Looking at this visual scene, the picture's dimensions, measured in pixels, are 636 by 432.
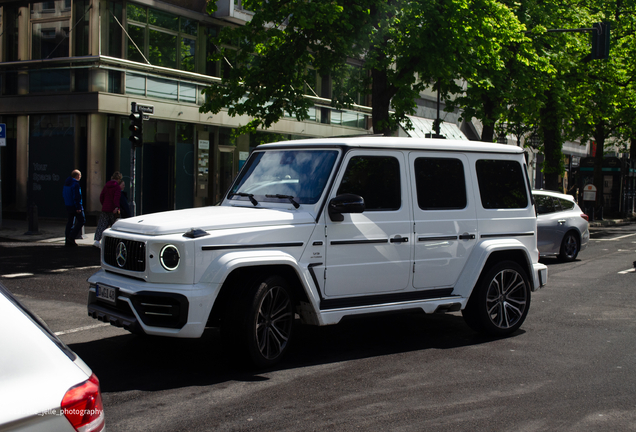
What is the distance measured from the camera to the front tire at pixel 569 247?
1586cm

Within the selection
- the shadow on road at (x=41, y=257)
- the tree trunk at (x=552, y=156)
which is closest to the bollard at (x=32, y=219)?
the shadow on road at (x=41, y=257)

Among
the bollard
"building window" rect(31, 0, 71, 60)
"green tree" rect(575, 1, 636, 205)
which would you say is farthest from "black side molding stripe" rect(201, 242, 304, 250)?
"green tree" rect(575, 1, 636, 205)

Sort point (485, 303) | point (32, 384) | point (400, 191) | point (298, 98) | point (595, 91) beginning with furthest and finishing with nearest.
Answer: point (595, 91)
point (298, 98)
point (485, 303)
point (400, 191)
point (32, 384)

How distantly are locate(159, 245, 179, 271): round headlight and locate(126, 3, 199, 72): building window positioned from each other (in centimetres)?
1836

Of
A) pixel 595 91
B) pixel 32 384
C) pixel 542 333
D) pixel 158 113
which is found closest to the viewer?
pixel 32 384

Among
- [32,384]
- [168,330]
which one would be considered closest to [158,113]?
[168,330]

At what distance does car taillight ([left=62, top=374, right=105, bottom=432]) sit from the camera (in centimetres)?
221

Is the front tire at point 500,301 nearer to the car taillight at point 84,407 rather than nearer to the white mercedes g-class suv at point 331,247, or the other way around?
the white mercedes g-class suv at point 331,247

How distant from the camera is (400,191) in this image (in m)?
6.72

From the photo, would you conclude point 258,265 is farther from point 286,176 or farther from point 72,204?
point 72,204

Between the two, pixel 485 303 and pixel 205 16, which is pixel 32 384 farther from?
pixel 205 16

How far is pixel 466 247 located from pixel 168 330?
3.28 metres

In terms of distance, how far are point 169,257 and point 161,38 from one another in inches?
778

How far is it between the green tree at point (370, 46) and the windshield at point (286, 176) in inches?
407
